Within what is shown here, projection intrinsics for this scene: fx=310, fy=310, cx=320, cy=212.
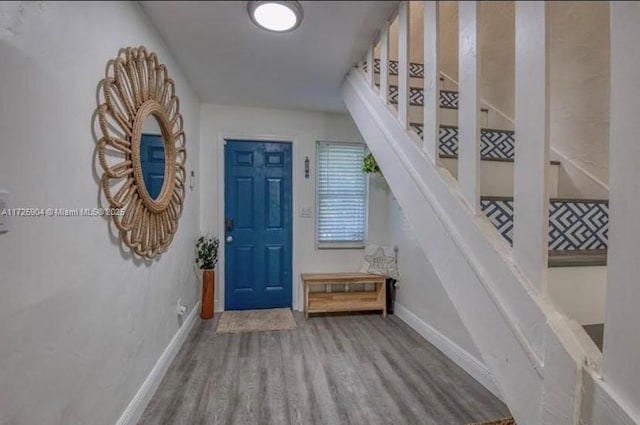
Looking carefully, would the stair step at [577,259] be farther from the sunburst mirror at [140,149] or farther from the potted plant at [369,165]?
the potted plant at [369,165]

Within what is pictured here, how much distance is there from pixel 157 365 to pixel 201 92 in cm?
196

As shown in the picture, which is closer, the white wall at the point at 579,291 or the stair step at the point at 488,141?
the white wall at the point at 579,291

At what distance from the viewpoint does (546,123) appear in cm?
65

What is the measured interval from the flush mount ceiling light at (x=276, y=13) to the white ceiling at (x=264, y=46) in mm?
39

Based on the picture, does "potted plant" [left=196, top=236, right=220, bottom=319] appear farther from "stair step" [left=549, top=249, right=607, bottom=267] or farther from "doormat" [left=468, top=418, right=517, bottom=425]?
"stair step" [left=549, top=249, right=607, bottom=267]

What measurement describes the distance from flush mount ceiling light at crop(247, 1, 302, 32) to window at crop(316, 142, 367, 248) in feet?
6.17

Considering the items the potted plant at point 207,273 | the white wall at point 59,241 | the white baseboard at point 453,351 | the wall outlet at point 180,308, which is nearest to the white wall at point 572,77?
the white baseboard at point 453,351

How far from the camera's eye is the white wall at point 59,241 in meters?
0.70

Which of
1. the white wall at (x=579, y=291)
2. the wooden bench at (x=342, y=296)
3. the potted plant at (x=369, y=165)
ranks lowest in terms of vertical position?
the wooden bench at (x=342, y=296)

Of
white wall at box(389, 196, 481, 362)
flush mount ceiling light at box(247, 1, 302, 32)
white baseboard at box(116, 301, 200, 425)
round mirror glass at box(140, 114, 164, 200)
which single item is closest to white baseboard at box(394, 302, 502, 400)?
white wall at box(389, 196, 481, 362)

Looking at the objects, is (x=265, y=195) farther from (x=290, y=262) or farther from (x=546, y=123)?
(x=546, y=123)

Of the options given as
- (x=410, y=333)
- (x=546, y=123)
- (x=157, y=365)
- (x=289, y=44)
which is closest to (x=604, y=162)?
(x=546, y=123)

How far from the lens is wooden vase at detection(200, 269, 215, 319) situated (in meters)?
2.64

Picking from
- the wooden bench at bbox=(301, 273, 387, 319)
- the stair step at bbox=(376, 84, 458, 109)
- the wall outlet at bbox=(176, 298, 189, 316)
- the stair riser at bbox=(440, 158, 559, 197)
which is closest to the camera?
the stair riser at bbox=(440, 158, 559, 197)
